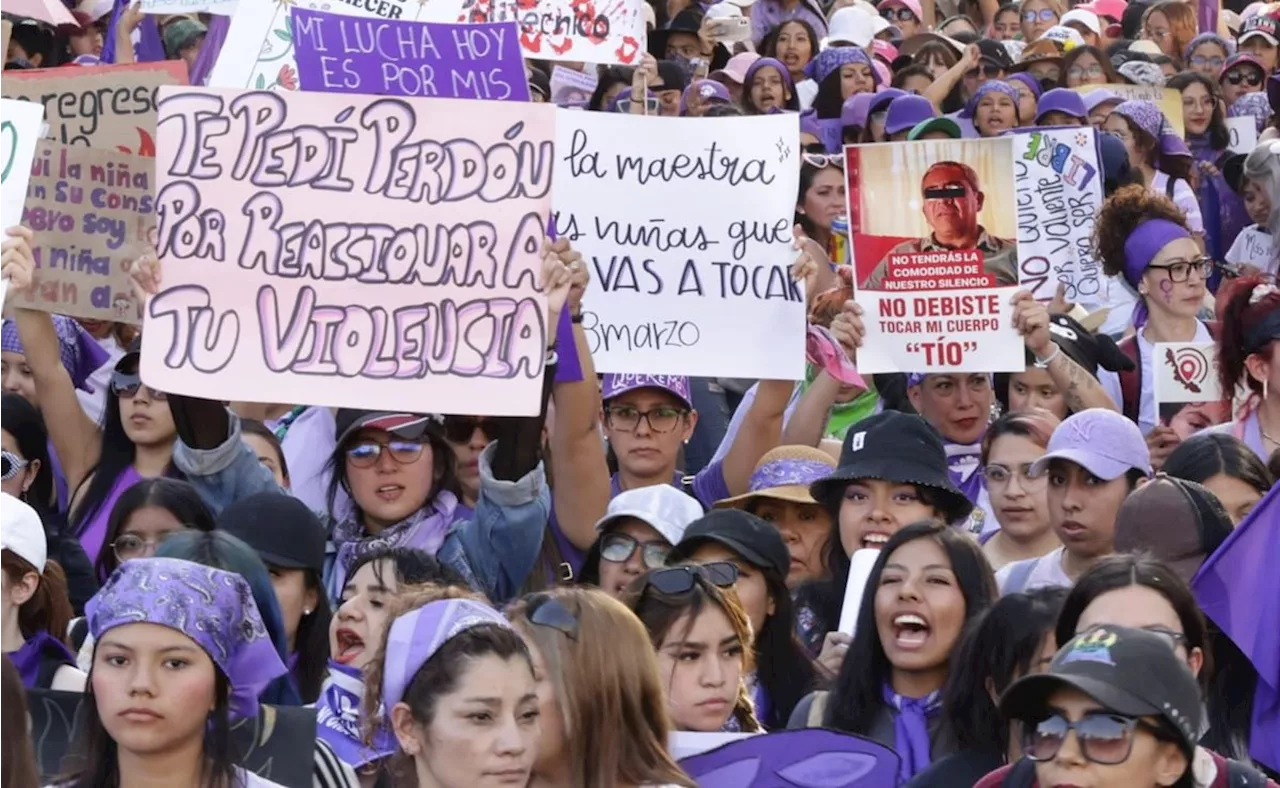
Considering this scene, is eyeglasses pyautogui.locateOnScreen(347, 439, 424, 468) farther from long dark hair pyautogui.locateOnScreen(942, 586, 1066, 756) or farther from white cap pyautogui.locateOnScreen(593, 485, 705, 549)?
long dark hair pyautogui.locateOnScreen(942, 586, 1066, 756)

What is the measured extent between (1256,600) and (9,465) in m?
3.58

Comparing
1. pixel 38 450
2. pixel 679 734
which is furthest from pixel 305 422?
pixel 679 734

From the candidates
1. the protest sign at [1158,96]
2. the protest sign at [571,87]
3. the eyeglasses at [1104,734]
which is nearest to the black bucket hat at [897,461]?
the eyeglasses at [1104,734]

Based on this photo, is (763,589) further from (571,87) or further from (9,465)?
(571,87)

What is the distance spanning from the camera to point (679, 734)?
509 centimetres

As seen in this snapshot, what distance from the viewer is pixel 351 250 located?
7.09 m

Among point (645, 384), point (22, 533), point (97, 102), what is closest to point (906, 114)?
point (645, 384)

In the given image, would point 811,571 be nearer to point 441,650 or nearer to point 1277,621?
point 1277,621

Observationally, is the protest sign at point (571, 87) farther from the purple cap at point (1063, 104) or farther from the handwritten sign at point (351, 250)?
the handwritten sign at point (351, 250)

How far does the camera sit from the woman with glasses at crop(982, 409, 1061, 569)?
273 inches

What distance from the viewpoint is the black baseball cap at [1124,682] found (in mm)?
4125

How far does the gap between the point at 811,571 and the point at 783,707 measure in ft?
3.69

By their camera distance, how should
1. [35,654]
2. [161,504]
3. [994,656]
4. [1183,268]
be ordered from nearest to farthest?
[994,656] → [35,654] → [161,504] → [1183,268]

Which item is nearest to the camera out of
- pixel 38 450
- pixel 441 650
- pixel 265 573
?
pixel 441 650
